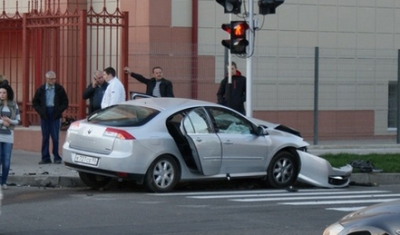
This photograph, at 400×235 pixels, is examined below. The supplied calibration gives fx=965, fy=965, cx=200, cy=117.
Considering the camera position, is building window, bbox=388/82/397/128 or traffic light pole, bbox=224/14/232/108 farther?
building window, bbox=388/82/397/128

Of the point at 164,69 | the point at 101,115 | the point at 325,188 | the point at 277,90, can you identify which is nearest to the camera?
the point at 101,115

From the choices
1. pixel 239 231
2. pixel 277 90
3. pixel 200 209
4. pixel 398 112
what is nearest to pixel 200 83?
pixel 277 90

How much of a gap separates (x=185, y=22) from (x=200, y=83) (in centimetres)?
148

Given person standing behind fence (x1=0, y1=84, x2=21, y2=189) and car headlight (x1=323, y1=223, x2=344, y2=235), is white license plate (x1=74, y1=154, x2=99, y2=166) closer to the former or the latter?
person standing behind fence (x1=0, y1=84, x2=21, y2=189)

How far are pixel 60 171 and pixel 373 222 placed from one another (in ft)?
35.4

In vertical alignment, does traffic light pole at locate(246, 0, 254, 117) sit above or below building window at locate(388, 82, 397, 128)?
above

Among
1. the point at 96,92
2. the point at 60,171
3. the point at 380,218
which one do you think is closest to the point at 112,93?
the point at 96,92

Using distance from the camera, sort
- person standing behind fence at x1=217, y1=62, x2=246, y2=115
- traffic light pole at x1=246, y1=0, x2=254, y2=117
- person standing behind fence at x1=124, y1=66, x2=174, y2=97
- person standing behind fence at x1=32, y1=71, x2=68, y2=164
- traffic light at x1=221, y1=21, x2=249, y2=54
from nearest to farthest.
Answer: traffic light at x1=221, y1=21, x2=249, y2=54, traffic light pole at x1=246, y1=0, x2=254, y2=117, person standing behind fence at x1=32, y1=71, x2=68, y2=164, person standing behind fence at x1=124, y1=66, x2=174, y2=97, person standing behind fence at x1=217, y1=62, x2=246, y2=115

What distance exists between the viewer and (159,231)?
36.6 feet

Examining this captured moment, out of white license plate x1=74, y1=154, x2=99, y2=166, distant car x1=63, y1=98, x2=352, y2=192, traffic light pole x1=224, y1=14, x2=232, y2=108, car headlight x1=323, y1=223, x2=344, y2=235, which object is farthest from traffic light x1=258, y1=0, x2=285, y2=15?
car headlight x1=323, y1=223, x2=344, y2=235

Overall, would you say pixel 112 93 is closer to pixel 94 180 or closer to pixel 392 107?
pixel 94 180

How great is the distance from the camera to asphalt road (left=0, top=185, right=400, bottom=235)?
11375 mm

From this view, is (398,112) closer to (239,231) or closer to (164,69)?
(164,69)

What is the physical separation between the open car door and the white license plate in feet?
4.91
